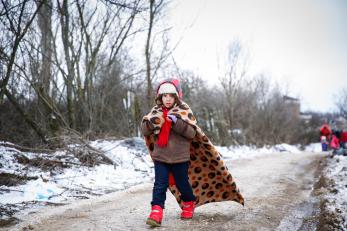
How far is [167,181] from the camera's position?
393cm

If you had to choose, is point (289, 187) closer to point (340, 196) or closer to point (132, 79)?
point (340, 196)

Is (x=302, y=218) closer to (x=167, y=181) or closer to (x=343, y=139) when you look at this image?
(x=167, y=181)

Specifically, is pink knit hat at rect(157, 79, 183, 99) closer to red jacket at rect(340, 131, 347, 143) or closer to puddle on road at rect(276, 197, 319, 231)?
puddle on road at rect(276, 197, 319, 231)

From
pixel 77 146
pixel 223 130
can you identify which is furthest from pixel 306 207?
pixel 223 130

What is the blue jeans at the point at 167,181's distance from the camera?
12.6ft

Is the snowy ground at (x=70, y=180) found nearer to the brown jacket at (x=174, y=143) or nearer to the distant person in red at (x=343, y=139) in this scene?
the brown jacket at (x=174, y=143)

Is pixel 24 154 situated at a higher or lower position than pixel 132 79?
lower

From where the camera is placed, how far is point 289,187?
6.70 m

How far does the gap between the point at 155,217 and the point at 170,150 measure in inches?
27.1

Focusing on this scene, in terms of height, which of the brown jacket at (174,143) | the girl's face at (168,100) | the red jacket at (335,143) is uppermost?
the girl's face at (168,100)

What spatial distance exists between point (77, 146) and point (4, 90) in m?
1.86

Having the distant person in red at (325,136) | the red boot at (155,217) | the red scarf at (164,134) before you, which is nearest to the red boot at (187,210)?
the red boot at (155,217)

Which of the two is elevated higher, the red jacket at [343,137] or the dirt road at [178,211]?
the red jacket at [343,137]

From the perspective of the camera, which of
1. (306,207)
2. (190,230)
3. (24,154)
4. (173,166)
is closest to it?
(190,230)
